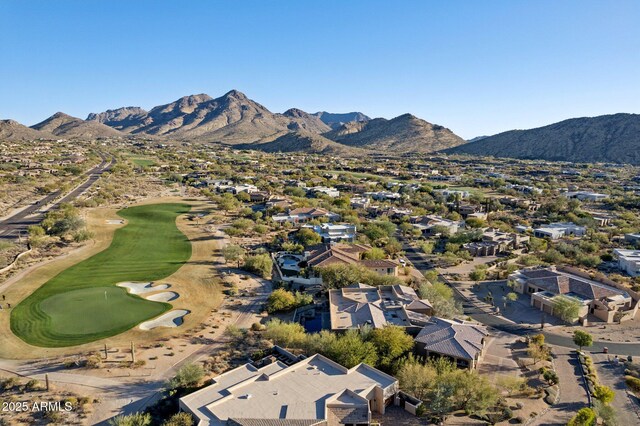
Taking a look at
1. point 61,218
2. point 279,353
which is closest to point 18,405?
point 279,353

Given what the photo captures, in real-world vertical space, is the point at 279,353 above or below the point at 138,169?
below

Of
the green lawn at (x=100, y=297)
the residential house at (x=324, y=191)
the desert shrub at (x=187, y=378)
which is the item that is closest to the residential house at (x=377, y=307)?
the desert shrub at (x=187, y=378)

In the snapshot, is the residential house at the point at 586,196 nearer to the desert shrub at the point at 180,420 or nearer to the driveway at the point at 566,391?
the driveway at the point at 566,391

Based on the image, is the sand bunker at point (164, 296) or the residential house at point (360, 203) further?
the residential house at point (360, 203)

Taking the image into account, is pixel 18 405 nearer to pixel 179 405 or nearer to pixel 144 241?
pixel 179 405

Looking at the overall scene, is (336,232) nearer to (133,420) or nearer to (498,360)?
(498,360)

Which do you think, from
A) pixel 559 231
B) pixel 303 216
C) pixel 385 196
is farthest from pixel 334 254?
pixel 385 196

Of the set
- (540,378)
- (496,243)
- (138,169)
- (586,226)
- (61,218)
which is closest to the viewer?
(540,378)
